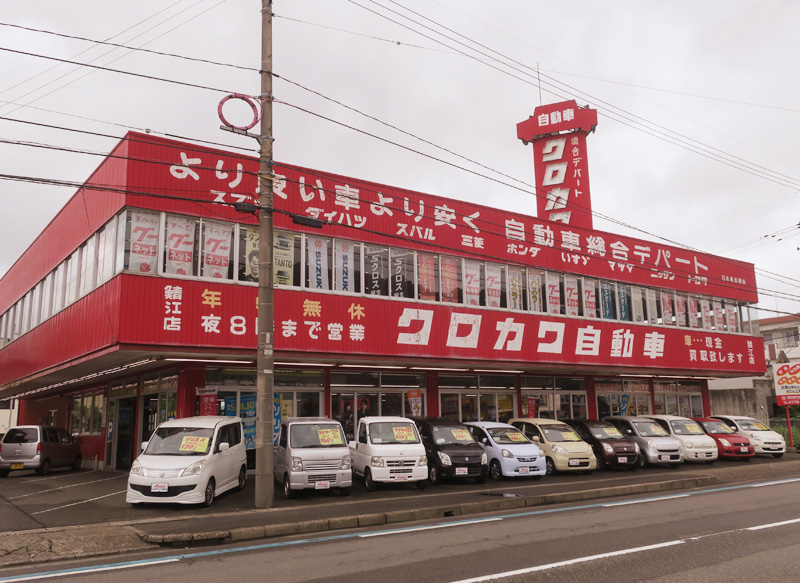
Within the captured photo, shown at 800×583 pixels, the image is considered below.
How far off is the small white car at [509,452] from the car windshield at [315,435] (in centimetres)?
458

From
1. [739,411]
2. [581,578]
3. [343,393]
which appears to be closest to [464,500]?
[581,578]

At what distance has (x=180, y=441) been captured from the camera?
Result: 13531mm

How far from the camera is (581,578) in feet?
22.1

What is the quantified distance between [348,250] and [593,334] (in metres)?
11.5

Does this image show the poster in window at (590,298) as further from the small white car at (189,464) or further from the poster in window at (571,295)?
the small white car at (189,464)

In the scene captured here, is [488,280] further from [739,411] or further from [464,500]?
[739,411]

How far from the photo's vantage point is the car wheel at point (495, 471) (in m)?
17.1

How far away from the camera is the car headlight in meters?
12.5

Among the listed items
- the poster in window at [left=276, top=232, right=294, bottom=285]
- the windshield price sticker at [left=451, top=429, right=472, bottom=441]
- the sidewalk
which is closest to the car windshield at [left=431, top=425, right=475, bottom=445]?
the windshield price sticker at [left=451, top=429, right=472, bottom=441]

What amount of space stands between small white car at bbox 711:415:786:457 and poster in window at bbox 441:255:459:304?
12931 millimetres

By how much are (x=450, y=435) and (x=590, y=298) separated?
1119 centimetres

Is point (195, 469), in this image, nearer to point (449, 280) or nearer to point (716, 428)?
point (449, 280)

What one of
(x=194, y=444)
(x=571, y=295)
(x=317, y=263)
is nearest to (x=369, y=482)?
(x=194, y=444)

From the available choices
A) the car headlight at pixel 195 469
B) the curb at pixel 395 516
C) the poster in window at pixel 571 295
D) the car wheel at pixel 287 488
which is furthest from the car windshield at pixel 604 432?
the car headlight at pixel 195 469
